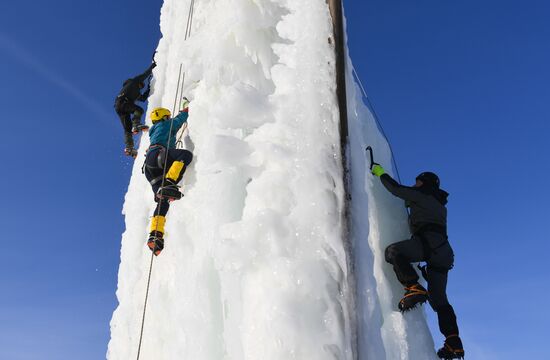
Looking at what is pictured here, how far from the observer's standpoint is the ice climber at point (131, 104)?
264 inches

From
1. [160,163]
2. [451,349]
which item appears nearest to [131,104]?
[160,163]

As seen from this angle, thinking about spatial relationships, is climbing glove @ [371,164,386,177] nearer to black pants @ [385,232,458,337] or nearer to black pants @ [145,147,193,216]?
black pants @ [385,232,458,337]

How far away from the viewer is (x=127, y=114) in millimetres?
6836

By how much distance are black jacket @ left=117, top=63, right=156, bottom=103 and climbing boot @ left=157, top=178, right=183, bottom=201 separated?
11.0 ft

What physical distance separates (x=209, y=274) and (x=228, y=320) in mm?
485

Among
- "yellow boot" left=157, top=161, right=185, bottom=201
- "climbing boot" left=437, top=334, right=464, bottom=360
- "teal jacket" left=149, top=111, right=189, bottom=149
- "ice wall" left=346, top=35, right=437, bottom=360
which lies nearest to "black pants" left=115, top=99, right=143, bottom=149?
"teal jacket" left=149, top=111, right=189, bottom=149

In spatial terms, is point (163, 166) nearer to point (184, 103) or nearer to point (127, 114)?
point (184, 103)

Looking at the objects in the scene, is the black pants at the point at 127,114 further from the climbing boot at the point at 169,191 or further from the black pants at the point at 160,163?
the climbing boot at the point at 169,191

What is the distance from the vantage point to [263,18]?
3.66m

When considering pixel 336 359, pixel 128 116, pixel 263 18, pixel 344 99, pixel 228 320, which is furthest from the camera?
pixel 128 116

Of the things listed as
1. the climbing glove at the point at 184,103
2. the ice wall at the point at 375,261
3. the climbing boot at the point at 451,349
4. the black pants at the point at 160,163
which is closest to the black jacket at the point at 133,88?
the climbing glove at the point at 184,103

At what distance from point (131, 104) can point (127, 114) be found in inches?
6.4

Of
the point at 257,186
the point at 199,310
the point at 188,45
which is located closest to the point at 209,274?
the point at 199,310

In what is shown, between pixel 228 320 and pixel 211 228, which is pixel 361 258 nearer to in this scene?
pixel 228 320
